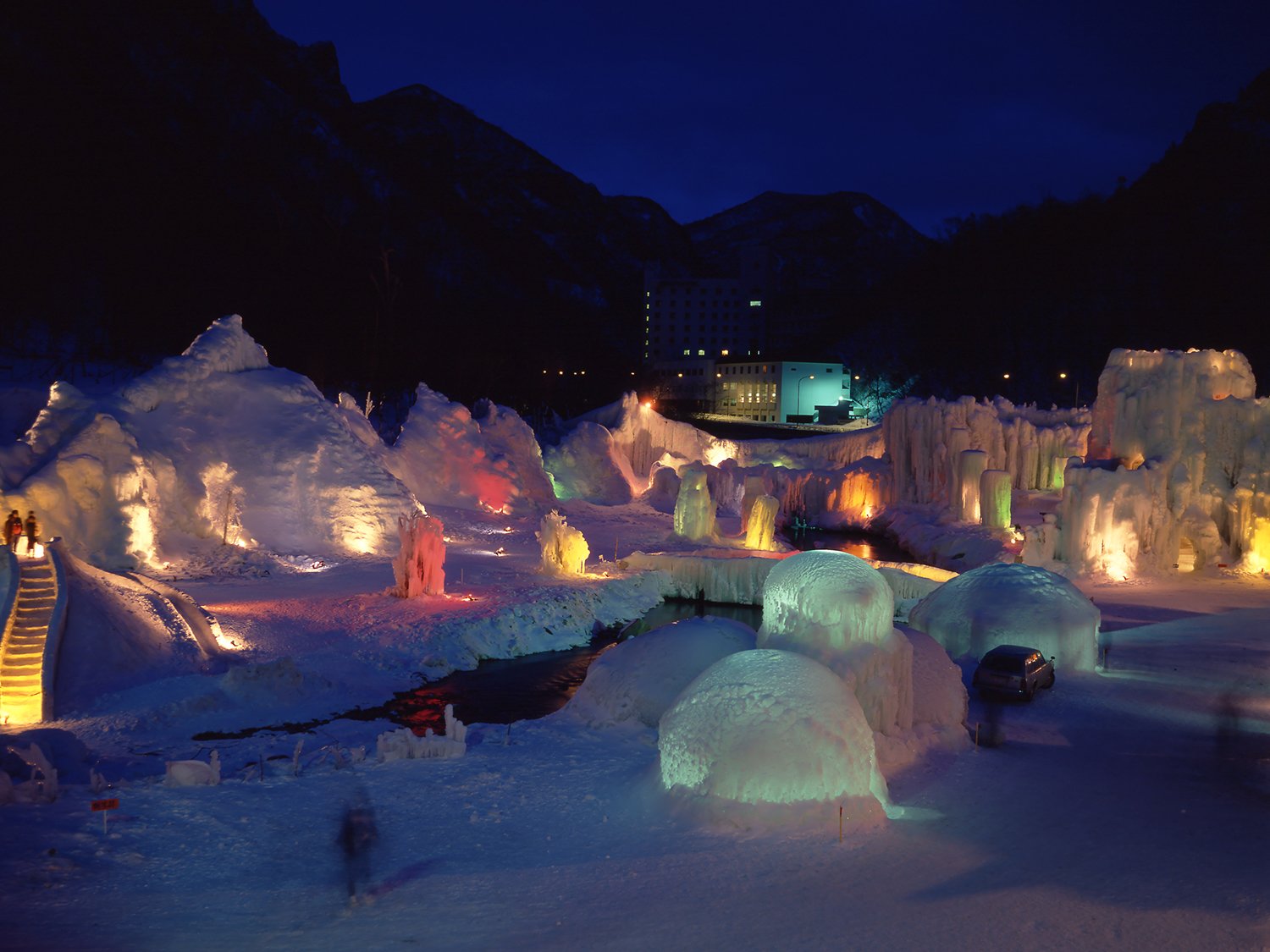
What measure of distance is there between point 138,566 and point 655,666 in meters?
16.6

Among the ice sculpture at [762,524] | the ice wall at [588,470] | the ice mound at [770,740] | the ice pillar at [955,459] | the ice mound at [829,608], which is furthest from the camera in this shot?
the ice wall at [588,470]

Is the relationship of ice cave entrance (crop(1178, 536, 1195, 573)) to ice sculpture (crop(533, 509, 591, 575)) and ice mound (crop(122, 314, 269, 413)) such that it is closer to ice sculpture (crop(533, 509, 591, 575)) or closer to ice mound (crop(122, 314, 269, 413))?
ice sculpture (crop(533, 509, 591, 575))

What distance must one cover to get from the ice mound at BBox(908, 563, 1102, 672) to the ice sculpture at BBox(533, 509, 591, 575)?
12084 millimetres

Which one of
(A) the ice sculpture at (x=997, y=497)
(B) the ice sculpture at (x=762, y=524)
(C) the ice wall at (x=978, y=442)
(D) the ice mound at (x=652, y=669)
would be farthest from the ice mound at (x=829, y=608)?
(C) the ice wall at (x=978, y=442)

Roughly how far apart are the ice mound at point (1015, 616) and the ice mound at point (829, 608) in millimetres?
6114

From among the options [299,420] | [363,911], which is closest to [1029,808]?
[363,911]

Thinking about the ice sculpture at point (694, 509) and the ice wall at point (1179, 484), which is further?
the ice sculpture at point (694, 509)

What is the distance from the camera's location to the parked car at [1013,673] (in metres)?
19.0

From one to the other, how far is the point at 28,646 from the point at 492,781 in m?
9.06

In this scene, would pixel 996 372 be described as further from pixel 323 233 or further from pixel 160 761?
pixel 160 761

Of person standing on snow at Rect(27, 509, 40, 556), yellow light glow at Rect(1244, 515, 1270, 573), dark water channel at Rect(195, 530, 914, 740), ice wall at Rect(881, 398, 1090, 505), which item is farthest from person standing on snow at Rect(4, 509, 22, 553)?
ice wall at Rect(881, 398, 1090, 505)

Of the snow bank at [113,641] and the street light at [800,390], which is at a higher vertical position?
the street light at [800,390]

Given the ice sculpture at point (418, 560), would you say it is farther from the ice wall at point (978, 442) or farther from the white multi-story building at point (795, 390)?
the white multi-story building at point (795, 390)

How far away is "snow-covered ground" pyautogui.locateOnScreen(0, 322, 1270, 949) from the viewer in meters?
9.91
